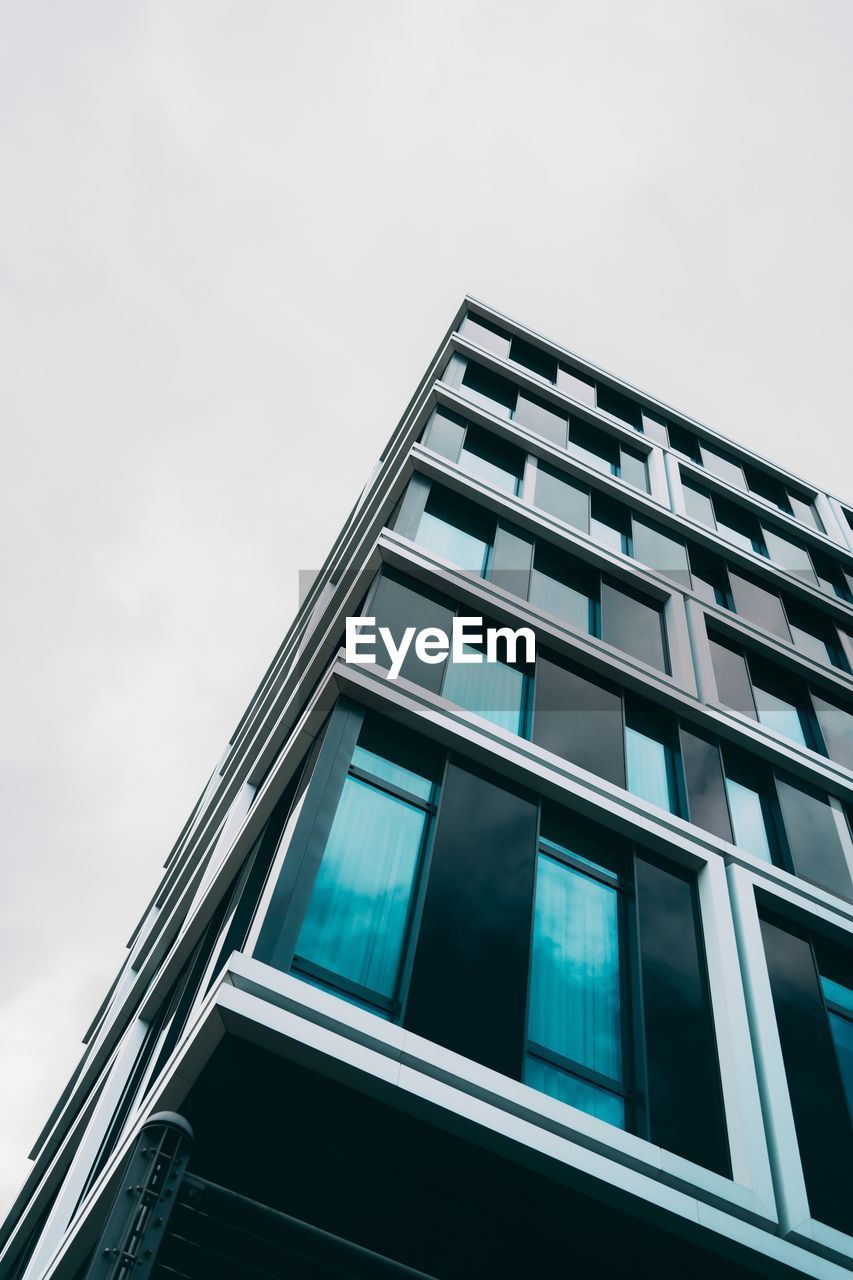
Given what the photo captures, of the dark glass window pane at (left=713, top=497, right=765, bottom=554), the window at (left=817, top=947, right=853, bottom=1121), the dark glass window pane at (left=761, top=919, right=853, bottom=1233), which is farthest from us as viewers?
the dark glass window pane at (left=713, top=497, right=765, bottom=554)

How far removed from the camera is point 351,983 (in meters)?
9.42

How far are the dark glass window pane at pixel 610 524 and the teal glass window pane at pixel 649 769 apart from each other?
577 cm

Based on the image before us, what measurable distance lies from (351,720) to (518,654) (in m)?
4.26

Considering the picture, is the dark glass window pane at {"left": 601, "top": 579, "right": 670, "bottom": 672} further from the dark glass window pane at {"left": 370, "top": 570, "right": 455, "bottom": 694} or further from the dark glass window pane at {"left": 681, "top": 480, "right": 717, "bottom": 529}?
the dark glass window pane at {"left": 681, "top": 480, "right": 717, "bottom": 529}

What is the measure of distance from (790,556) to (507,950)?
17.2 meters

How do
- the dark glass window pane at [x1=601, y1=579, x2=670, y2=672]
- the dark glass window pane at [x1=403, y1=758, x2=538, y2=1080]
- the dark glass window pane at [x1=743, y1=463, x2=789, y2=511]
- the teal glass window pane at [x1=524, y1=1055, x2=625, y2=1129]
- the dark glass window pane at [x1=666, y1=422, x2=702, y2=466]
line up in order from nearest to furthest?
the dark glass window pane at [x1=403, y1=758, x2=538, y2=1080] < the teal glass window pane at [x1=524, y1=1055, x2=625, y2=1129] < the dark glass window pane at [x1=601, y1=579, x2=670, y2=672] < the dark glass window pane at [x1=666, y1=422, x2=702, y2=466] < the dark glass window pane at [x1=743, y1=463, x2=789, y2=511]

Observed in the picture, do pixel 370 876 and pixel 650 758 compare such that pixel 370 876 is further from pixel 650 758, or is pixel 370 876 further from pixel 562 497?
pixel 562 497

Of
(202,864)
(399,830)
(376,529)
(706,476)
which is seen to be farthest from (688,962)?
(706,476)

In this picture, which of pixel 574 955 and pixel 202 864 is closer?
pixel 574 955

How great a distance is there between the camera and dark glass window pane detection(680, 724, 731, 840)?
14.2 m

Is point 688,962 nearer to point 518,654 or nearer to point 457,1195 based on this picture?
point 457,1195

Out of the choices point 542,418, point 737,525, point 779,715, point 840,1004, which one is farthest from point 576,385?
point 840,1004

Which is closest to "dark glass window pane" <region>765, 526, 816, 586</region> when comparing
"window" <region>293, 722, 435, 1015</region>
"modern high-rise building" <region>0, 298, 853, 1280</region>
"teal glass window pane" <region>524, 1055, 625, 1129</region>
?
"modern high-rise building" <region>0, 298, 853, 1280</region>

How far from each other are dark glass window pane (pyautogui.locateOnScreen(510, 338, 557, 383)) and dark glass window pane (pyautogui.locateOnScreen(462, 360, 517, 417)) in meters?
1.87
